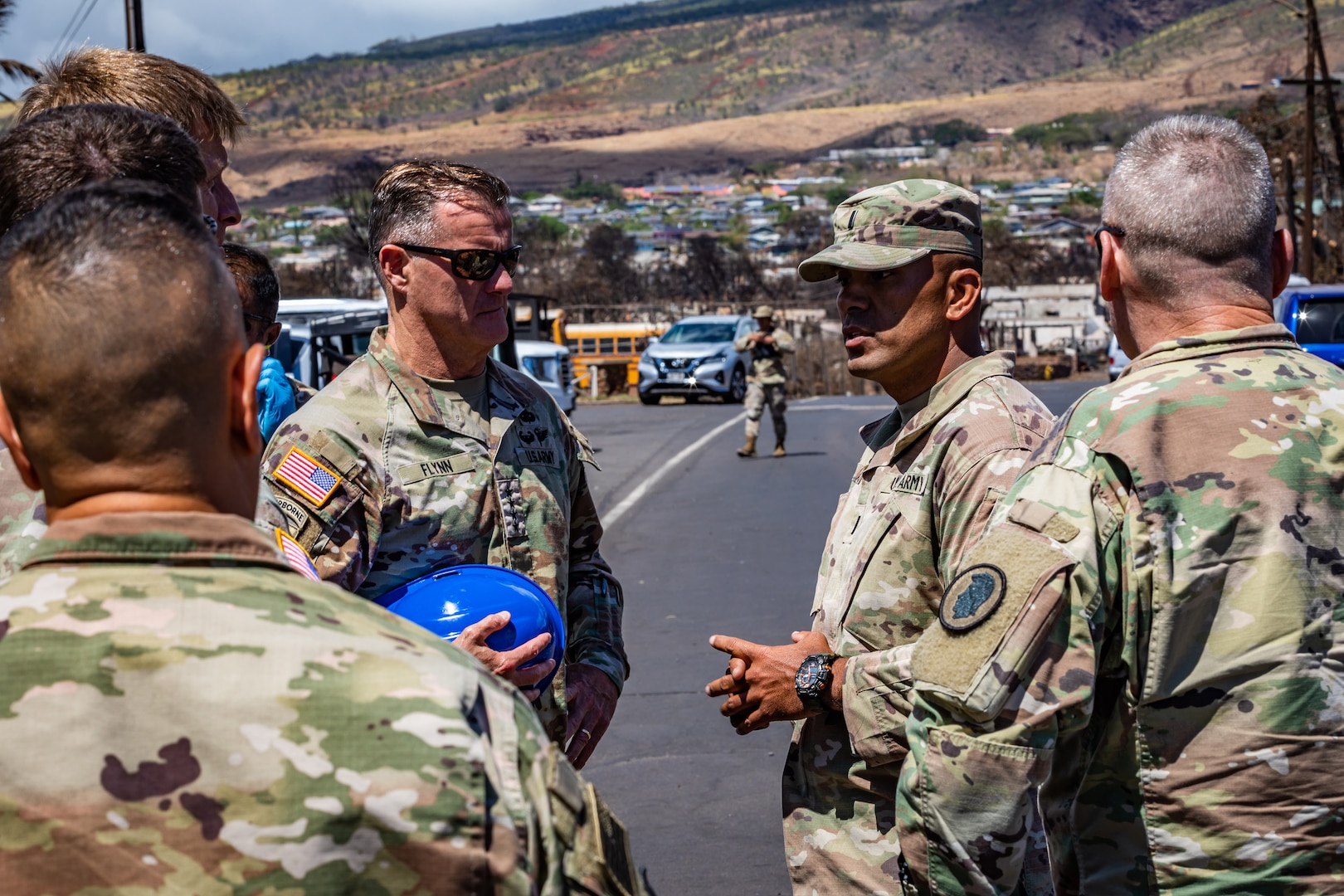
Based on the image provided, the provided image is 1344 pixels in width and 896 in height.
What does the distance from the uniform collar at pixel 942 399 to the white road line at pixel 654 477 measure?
30.3 ft

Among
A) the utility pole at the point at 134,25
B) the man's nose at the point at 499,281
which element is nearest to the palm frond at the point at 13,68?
the utility pole at the point at 134,25

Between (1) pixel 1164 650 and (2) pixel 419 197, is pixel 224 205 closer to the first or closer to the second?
(2) pixel 419 197

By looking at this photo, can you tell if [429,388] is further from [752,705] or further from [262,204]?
[262,204]

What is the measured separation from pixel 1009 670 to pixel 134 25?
1675 cm

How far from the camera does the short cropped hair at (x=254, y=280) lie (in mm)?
5434

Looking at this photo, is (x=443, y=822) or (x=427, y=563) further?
(x=427, y=563)

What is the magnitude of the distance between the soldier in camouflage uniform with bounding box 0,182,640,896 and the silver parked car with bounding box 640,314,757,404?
24995mm

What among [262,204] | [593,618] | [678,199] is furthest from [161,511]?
[262,204]

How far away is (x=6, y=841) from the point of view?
135 centimetres

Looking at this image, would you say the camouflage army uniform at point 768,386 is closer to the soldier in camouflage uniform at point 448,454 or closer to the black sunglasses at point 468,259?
the soldier in camouflage uniform at point 448,454

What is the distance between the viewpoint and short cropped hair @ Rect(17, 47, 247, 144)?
2.75 m

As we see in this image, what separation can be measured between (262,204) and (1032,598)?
165985mm

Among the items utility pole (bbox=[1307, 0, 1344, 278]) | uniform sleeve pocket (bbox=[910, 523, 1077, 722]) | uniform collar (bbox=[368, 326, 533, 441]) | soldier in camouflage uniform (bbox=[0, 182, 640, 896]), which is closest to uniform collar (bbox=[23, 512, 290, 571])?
soldier in camouflage uniform (bbox=[0, 182, 640, 896])

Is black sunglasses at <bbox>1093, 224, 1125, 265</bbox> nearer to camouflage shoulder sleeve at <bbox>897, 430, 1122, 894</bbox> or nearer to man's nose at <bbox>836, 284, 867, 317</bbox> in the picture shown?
camouflage shoulder sleeve at <bbox>897, 430, 1122, 894</bbox>
